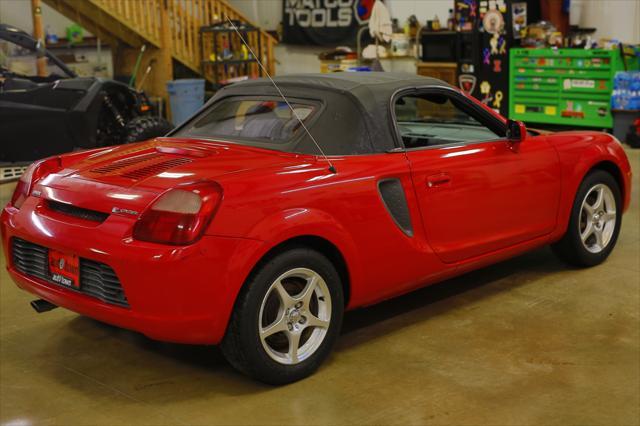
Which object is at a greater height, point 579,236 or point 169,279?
point 169,279

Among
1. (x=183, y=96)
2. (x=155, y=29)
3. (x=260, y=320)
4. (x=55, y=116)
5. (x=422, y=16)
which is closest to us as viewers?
(x=260, y=320)

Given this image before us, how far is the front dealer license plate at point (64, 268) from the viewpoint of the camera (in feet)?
10.2

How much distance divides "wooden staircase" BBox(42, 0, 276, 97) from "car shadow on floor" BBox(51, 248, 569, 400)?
8.68 m

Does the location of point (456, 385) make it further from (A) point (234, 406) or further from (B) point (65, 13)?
(B) point (65, 13)

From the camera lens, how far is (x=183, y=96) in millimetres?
11617

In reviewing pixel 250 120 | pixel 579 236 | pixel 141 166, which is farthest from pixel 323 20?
pixel 141 166

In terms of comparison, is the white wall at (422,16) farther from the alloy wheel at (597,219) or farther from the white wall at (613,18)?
the alloy wheel at (597,219)

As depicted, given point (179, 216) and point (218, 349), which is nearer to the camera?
point (179, 216)

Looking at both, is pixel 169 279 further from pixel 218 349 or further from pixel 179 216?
pixel 218 349

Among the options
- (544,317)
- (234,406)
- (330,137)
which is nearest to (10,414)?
(234,406)

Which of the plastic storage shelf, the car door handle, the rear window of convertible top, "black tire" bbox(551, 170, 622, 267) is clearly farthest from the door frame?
the plastic storage shelf

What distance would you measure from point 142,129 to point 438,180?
4502mm

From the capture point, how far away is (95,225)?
10.1 feet

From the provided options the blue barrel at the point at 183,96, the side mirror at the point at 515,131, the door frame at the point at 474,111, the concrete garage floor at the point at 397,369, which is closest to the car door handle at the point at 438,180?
the door frame at the point at 474,111
